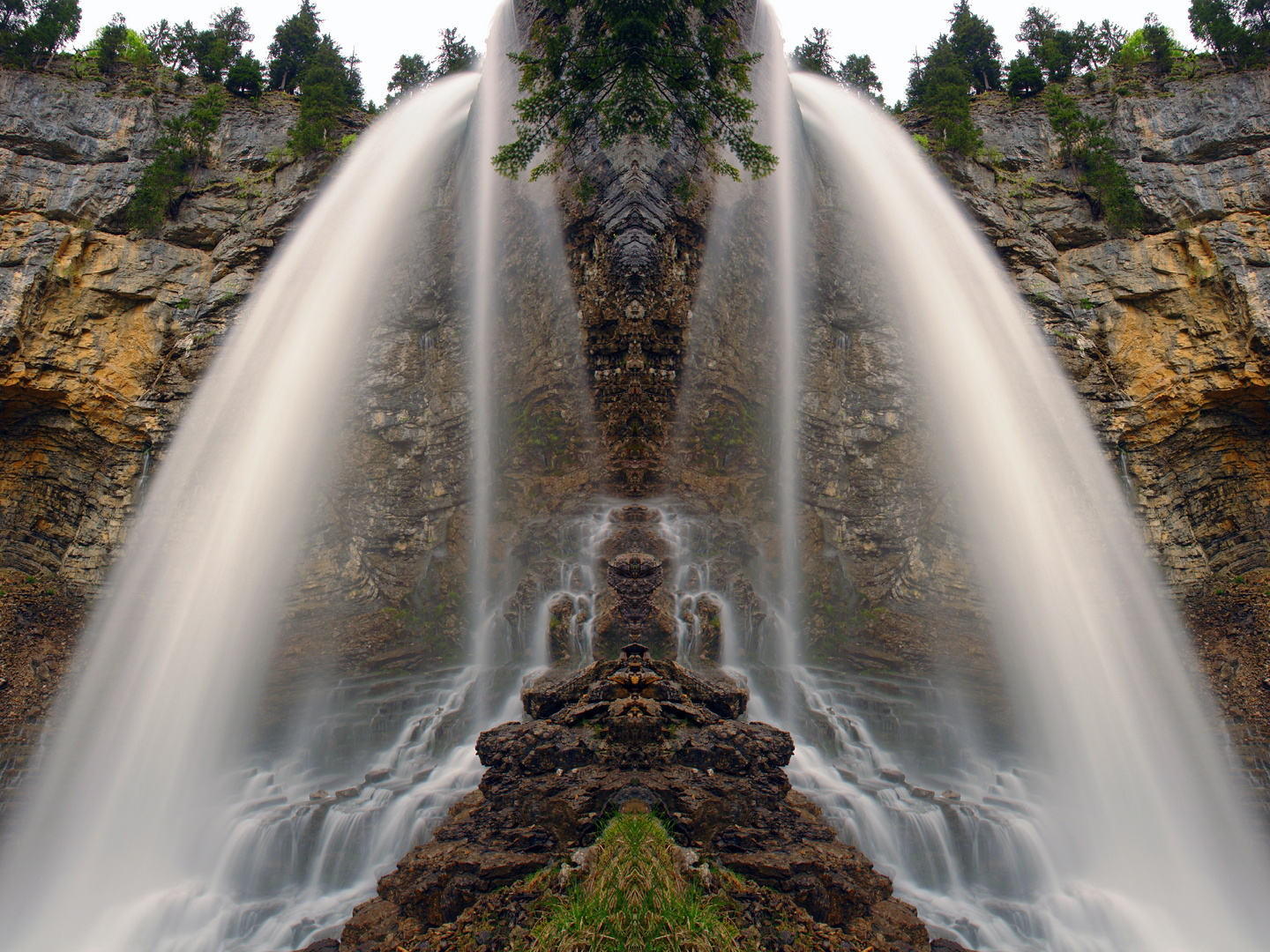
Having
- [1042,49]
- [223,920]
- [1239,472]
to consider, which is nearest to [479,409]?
[223,920]

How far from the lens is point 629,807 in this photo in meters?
5.09

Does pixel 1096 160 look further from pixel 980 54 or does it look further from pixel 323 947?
pixel 323 947

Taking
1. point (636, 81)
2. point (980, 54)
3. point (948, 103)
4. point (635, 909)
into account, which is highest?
point (980, 54)

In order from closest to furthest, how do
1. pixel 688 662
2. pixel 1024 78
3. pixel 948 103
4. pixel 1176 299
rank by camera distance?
1. pixel 688 662
2. pixel 1176 299
3. pixel 948 103
4. pixel 1024 78

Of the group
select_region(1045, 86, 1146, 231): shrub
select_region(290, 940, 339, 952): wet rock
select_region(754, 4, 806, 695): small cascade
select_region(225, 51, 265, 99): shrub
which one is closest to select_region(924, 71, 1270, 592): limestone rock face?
select_region(1045, 86, 1146, 231): shrub

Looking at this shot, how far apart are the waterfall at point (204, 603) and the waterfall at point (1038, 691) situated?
7816 mm

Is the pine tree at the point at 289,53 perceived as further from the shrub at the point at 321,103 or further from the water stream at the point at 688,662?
the water stream at the point at 688,662

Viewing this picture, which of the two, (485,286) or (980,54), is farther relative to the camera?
(980,54)

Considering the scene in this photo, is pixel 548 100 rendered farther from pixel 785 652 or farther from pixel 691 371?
pixel 785 652

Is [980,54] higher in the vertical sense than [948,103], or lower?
higher

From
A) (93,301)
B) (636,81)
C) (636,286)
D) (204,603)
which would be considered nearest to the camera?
(636,286)

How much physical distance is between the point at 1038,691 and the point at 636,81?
35.0ft

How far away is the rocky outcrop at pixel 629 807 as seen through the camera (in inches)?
215

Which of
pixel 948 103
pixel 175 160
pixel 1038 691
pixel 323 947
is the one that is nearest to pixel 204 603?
pixel 323 947
